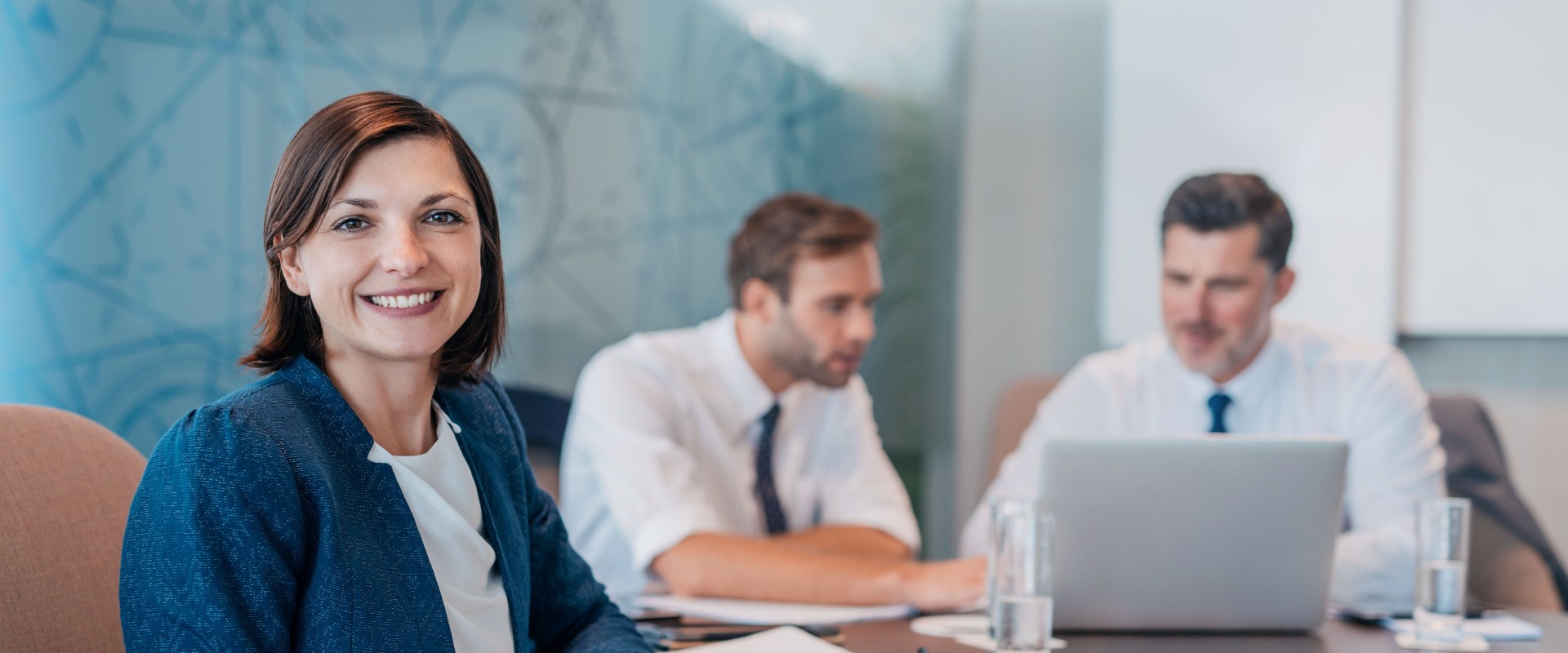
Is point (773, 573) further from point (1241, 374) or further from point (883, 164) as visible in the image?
point (883, 164)

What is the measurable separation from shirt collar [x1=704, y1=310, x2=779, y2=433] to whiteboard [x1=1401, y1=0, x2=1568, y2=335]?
2.02 metres

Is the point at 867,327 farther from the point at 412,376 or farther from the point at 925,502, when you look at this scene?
the point at 925,502

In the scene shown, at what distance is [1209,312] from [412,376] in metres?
1.60

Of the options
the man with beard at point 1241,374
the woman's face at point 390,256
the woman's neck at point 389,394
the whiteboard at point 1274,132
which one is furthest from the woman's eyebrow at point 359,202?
the whiteboard at point 1274,132

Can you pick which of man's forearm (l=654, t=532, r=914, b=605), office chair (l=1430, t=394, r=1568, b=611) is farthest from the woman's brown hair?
office chair (l=1430, t=394, r=1568, b=611)

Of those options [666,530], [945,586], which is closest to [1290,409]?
[945,586]

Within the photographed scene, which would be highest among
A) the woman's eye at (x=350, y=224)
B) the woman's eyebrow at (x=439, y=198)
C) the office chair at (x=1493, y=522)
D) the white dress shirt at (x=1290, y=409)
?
the woman's eyebrow at (x=439, y=198)

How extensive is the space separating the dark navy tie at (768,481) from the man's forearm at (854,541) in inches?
1.7

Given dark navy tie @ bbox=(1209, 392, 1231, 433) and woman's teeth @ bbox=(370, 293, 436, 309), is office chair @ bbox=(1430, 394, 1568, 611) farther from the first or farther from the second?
woman's teeth @ bbox=(370, 293, 436, 309)

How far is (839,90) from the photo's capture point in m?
3.61

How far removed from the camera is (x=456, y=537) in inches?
43.5

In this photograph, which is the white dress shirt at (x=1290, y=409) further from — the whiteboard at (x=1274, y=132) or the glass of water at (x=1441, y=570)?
the whiteboard at (x=1274, y=132)

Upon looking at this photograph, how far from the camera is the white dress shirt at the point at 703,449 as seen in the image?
2.02 m

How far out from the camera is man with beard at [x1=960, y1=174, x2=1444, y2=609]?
83.9 inches
